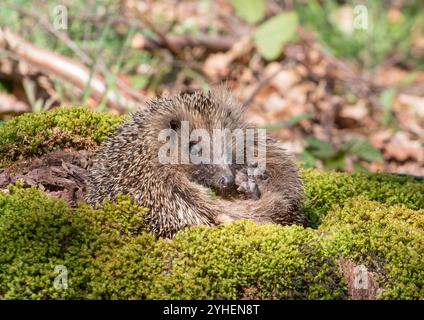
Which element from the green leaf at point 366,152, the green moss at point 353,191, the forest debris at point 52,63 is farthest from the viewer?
the forest debris at point 52,63

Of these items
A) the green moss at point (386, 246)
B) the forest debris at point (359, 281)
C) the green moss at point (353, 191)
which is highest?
the green moss at point (353, 191)

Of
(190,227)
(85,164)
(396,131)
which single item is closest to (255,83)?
(396,131)

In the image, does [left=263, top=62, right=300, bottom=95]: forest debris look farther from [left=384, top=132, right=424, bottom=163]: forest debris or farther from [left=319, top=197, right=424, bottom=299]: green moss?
[left=319, top=197, right=424, bottom=299]: green moss

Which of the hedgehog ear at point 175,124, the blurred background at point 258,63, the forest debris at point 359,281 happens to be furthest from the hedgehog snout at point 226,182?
the blurred background at point 258,63

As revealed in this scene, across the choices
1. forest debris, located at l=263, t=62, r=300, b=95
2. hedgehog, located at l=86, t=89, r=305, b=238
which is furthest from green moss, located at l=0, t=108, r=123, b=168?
forest debris, located at l=263, t=62, r=300, b=95

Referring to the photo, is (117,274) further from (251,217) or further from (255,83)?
(255,83)

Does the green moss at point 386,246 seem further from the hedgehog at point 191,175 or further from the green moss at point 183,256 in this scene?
the hedgehog at point 191,175
